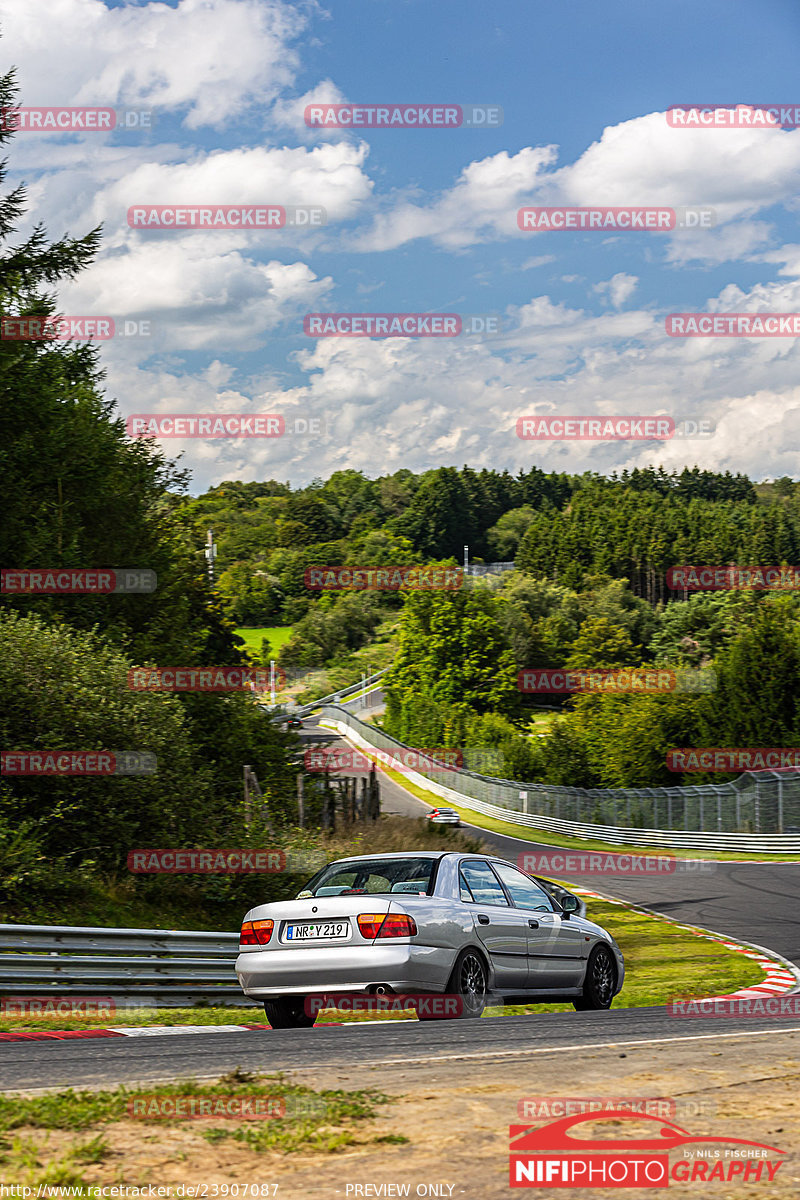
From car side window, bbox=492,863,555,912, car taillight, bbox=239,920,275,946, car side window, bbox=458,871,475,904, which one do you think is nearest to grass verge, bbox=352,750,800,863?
car side window, bbox=492,863,555,912

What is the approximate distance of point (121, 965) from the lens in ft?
35.9

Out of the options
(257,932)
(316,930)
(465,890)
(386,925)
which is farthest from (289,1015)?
(465,890)

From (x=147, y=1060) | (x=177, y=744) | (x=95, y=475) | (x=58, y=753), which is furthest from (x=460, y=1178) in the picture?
(x=95, y=475)

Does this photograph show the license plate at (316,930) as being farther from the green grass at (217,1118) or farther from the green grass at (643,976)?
the green grass at (217,1118)

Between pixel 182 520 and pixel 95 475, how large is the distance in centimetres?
501

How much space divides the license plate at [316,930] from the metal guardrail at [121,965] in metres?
2.62

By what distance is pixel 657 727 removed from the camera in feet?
197

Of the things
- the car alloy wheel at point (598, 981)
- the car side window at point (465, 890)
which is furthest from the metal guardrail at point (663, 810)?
the car side window at point (465, 890)

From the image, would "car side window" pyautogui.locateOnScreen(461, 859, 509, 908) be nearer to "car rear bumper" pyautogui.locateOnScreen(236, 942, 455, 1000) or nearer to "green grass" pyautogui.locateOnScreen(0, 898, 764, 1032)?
"car rear bumper" pyautogui.locateOnScreen(236, 942, 455, 1000)

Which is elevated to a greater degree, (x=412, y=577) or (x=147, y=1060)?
(x=412, y=577)

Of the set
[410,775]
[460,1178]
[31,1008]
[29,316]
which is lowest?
[410,775]

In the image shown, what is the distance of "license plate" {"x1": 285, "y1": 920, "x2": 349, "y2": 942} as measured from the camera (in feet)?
28.8

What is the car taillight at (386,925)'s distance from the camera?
865cm

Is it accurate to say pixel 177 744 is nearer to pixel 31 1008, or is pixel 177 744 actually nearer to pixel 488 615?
pixel 31 1008
